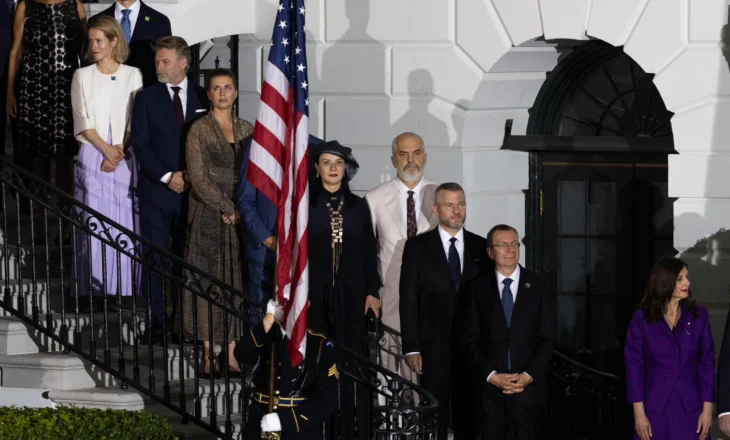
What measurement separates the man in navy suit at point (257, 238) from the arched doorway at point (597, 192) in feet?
10.3

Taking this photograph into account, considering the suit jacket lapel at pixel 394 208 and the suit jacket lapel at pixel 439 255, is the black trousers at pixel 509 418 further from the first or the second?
the suit jacket lapel at pixel 394 208

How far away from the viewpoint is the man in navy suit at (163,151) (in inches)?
519

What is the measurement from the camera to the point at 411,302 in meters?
12.2

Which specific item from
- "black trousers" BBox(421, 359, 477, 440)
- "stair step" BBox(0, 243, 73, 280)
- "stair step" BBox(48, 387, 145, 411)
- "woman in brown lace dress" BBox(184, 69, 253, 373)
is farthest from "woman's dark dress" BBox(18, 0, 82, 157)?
"black trousers" BBox(421, 359, 477, 440)

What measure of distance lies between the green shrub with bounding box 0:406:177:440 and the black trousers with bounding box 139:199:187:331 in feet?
5.94

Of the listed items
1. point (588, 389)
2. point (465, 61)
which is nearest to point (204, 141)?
point (465, 61)

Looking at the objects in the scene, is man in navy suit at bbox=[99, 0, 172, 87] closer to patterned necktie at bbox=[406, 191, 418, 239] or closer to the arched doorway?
patterned necktie at bbox=[406, 191, 418, 239]

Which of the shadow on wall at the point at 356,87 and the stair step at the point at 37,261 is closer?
the stair step at the point at 37,261


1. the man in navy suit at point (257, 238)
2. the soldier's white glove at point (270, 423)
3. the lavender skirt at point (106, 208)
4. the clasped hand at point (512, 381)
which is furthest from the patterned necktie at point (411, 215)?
the soldier's white glove at point (270, 423)

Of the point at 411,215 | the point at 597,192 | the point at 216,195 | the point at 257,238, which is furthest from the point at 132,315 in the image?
the point at 597,192

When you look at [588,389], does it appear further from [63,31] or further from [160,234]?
[63,31]

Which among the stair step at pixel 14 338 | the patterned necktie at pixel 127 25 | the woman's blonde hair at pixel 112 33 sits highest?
the patterned necktie at pixel 127 25

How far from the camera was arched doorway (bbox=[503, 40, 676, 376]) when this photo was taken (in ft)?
48.1

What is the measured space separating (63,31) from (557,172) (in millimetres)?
4391
